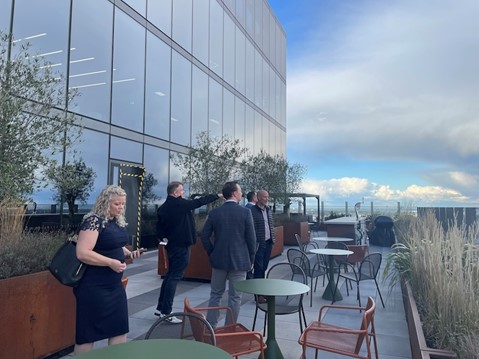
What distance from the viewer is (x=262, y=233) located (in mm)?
6332

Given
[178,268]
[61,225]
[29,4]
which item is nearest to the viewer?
[178,268]

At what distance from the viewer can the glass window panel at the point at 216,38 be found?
16.3m

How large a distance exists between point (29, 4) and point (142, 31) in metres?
4.15

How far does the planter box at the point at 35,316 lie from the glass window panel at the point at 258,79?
62.3ft

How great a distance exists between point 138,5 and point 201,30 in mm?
4231

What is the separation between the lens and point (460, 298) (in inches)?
141

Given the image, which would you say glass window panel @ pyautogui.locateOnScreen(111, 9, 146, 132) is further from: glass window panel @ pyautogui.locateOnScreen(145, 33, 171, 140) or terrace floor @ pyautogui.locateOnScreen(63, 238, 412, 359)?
terrace floor @ pyautogui.locateOnScreen(63, 238, 412, 359)

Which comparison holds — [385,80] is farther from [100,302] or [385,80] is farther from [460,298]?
[100,302]

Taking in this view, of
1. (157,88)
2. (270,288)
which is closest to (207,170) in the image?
(157,88)

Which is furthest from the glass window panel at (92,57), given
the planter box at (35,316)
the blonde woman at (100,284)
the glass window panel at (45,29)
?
the blonde woman at (100,284)

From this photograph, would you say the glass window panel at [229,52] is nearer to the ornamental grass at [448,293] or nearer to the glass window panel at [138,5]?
the glass window panel at [138,5]

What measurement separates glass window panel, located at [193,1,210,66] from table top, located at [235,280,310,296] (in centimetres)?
1271

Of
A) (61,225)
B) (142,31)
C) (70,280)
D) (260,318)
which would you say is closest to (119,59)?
(142,31)

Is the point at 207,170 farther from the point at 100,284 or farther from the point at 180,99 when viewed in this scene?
the point at 100,284
